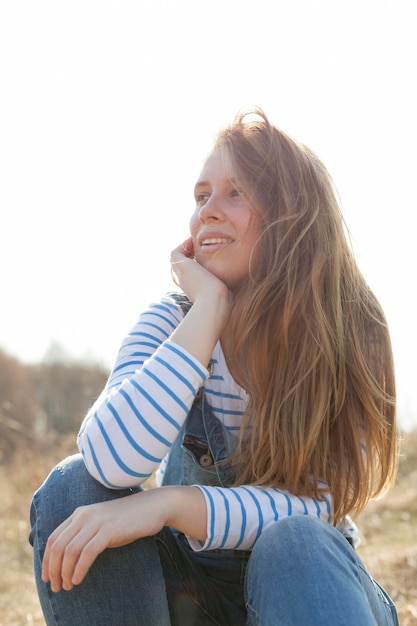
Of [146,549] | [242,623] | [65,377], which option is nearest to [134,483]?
[146,549]

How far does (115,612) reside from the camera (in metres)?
1.59

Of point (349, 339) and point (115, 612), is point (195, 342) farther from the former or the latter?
point (115, 612)

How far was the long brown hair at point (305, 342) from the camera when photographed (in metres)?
1.85

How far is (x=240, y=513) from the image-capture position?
5.37ft

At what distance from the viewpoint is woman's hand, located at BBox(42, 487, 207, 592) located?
149cm

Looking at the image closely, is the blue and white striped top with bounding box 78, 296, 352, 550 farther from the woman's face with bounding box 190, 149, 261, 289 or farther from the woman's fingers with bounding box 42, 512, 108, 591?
the woman's face with bounding box 190, 149, 261, 289

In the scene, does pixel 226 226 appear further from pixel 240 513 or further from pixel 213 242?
pixel 240 513

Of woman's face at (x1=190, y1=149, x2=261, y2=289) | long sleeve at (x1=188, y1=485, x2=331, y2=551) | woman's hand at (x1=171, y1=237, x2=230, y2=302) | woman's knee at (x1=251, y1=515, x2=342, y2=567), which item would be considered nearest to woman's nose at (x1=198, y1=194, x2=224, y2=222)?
woman's face at (x1=190, y1=149, x2=261, y2=289)

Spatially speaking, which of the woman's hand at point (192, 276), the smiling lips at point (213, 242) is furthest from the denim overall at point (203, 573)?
the smiling lips at point (213, 242)

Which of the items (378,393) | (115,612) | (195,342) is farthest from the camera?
(378,393)

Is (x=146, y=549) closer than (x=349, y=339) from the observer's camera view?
Yes

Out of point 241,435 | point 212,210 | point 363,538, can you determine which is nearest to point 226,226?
point 212,210

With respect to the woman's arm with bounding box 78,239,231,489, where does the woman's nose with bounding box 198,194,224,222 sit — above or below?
above

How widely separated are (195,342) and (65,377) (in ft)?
21.7
